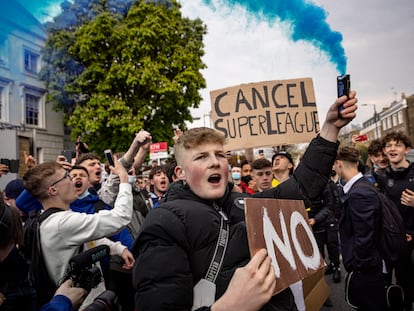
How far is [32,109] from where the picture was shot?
2194cm

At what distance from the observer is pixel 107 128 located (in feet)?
69.7

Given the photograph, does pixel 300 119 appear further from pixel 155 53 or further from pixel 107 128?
pixel 107 128

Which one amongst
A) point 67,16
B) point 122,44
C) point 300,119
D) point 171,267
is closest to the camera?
point 171,267

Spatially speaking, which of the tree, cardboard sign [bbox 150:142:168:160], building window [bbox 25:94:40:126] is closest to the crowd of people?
cardboard sign [bbox 150:142:168:160]

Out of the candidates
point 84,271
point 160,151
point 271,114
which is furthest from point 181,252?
point 160,151

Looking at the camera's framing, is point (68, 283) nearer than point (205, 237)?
No

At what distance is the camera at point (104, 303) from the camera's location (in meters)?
1.92

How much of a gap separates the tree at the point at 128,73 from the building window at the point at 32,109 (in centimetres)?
124

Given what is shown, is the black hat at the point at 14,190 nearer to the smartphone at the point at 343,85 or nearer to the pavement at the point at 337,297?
the smartphone at the point at 343,85

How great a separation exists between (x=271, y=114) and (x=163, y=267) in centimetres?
379

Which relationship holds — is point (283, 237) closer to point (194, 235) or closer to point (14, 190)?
point (194, 235)

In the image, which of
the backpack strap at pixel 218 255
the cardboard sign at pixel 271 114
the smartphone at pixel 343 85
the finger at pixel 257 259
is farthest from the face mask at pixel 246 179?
the finger at pixel 257 259

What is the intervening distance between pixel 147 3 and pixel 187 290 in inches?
762

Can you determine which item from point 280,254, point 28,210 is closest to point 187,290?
point 280,254
